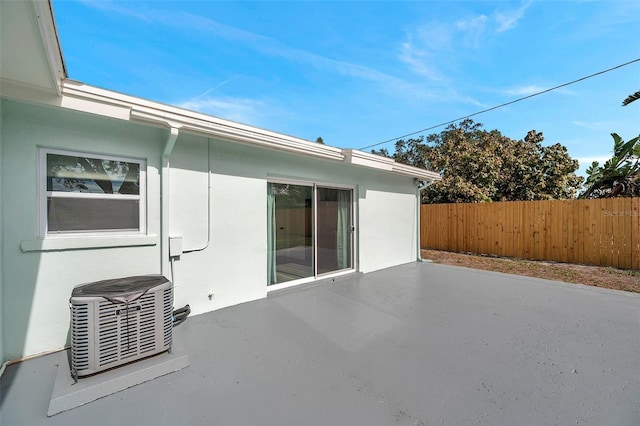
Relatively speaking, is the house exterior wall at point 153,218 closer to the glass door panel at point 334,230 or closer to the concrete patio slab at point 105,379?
the glass door panel at point 334,230

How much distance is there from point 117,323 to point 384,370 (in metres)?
2.43

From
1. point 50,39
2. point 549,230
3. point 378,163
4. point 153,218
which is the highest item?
point 50,39

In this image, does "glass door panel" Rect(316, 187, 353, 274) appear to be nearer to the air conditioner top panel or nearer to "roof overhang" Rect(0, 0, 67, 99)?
the air conditioner top panel

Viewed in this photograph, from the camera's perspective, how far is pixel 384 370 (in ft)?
7.80

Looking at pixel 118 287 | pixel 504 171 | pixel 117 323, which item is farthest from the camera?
pixel 504 171

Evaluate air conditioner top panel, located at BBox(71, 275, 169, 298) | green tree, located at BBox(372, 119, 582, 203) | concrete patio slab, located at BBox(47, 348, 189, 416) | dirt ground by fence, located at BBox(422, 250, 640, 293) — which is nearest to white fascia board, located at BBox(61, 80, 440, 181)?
air conditioner top panel, located at BBox(71, 275, 169, 298)

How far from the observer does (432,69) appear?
7492 mm

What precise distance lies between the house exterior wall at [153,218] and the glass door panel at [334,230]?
14.3 inches

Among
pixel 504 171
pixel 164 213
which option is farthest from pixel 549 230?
pixel 164 213

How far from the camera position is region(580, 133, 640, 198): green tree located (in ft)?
28.9

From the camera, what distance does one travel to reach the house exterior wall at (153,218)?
2527 millimetres

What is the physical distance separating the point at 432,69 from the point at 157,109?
750 cm

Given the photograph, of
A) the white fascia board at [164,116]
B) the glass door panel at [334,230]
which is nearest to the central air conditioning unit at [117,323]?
the white fascia board at [164,116]

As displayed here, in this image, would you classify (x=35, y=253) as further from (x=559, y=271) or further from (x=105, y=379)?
(x=559, y=271)
